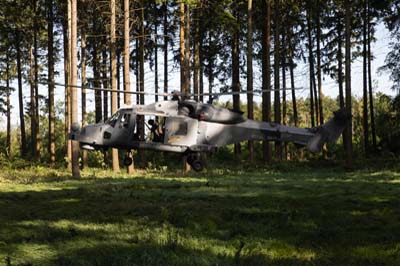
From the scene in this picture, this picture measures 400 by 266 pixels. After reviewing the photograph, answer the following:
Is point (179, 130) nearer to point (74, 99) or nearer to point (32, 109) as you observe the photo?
point (74, 99)

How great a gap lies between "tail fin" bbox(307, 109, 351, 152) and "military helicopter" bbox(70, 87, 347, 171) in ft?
0.24

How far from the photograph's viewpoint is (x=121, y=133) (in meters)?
14.1

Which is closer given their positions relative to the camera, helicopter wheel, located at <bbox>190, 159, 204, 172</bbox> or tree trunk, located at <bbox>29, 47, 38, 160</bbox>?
helicopter wheel, located at <bbox>190, 159, 204, 172</bbox>

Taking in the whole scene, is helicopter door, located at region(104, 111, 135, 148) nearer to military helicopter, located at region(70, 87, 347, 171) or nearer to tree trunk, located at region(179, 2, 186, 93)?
military helicopter, located at region(70, 87, 347, 171)

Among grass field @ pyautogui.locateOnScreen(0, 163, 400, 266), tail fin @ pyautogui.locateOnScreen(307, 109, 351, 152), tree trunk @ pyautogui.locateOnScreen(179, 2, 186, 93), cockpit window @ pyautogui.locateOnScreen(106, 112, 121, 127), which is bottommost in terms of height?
grass field @ pyautogui.locateOnScreen(0, 163, 400, 266)

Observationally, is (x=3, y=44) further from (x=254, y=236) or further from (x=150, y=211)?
(x=254, y=236)

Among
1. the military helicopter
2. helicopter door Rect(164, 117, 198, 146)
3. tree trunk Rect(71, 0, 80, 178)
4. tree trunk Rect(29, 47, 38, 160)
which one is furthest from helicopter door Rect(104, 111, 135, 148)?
tree trunk Rect(29, 47, 38, 160)

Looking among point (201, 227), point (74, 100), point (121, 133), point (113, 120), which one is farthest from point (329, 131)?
point (74, 100)

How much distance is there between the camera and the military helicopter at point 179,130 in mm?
14062


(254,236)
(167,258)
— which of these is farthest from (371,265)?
(167,258)

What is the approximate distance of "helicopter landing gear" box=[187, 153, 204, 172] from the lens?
1383 cm

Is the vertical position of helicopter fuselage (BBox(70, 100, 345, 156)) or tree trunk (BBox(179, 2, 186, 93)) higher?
tree trunk (BBox(179, 2, 186, 93))

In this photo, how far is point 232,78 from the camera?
1467 inches

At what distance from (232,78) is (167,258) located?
31.0 metres
